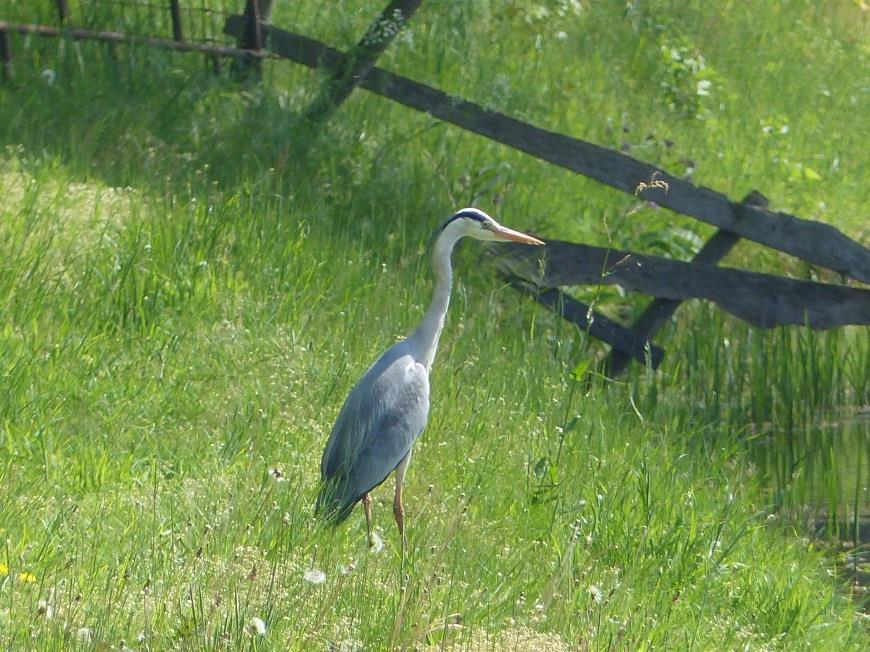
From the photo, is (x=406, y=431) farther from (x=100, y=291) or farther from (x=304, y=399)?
(x=100, y=291)

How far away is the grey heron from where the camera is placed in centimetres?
502

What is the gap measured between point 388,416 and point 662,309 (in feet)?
13.1

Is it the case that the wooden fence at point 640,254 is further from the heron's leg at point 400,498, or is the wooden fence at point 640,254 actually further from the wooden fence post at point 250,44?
the heron's leg at point 400,498

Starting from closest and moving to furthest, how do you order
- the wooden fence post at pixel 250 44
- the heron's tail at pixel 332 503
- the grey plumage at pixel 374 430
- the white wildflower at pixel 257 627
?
the white wildflower at pixel 257 627 → the heron's tail at pixel 332 503 → the grey plumage at pixel 374 430 → the wooden fence post at pixel 250 44

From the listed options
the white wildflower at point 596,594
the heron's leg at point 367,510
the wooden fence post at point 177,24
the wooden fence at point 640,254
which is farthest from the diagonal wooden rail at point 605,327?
the white wildflower at point 596,594

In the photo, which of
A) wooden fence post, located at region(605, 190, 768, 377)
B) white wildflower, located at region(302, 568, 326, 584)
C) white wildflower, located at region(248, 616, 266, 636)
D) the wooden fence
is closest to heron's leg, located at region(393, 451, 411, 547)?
white wildflower, located at region(302, 568, 326, 584)

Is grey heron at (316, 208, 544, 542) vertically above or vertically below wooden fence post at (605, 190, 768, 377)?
above

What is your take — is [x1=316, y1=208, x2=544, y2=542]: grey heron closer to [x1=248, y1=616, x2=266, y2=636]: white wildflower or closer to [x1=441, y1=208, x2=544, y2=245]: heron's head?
[x1=441, y1=208, x2=544, y2=245]: heron's head

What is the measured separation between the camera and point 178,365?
6281 millimetres

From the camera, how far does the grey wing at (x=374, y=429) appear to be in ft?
16.5

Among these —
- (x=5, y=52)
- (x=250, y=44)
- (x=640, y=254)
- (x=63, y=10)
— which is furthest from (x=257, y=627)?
(x=250, y=44)

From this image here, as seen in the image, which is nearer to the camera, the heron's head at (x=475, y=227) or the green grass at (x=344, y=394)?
the green grass at (x=344, y=394)

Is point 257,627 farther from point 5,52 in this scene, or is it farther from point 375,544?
point 5,52

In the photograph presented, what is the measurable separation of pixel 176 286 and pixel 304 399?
109cm
